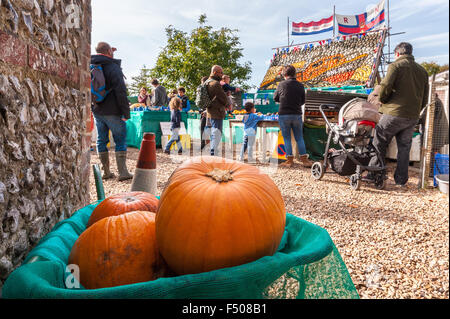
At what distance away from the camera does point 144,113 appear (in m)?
8.63

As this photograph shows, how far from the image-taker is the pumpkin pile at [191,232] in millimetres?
918

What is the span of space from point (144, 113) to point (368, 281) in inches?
299

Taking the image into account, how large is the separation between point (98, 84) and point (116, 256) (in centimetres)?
406

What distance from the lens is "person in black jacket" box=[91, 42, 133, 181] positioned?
14.9ft

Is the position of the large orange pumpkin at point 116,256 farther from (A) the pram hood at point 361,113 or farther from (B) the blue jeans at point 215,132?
(B) the blue jeans at point 215,132

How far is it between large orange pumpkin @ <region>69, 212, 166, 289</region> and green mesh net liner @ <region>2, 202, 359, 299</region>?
77 millimetres

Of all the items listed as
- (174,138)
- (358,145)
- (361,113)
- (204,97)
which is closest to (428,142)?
(358,145)

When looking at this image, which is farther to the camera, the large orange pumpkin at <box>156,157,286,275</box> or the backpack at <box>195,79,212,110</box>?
the backpack at <box>195,79,212,110</box>

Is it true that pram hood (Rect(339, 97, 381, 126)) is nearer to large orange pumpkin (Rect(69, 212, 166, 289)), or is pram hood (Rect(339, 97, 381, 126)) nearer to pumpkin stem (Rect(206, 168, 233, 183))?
pumpkin stem (Rect(206, 168, 233, 183))

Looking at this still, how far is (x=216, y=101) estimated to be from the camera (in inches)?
237

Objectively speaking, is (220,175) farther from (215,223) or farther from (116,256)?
(116,256)

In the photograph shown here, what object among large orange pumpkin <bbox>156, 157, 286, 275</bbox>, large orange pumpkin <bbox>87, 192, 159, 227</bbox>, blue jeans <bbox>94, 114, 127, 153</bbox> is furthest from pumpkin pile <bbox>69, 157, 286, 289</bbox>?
blue jeans <bbox>94, 114, 127, 153</bbox>

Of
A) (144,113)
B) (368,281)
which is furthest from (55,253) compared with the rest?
(144,113)

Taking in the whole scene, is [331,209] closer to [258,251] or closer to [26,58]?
[258,251]
